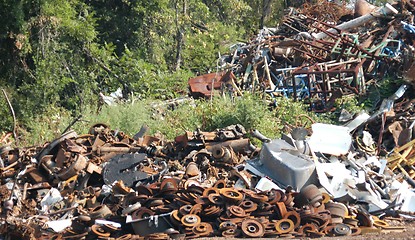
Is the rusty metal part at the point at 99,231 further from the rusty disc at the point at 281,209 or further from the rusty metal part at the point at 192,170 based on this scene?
the rusty disc at the point at 281,209

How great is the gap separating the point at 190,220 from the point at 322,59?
822 centimetres

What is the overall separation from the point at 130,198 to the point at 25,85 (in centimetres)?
999

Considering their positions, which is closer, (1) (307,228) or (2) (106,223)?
(1) (307,228)

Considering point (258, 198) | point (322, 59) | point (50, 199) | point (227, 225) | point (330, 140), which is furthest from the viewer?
point (322, 59)

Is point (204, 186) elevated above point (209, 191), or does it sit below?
below

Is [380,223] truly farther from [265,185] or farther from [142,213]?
[142,213]

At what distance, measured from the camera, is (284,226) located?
7.91 meters

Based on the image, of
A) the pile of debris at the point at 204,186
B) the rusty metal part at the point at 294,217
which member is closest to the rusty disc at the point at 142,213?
the pile of debris at the point at 204,186

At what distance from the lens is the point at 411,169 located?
11195 mm

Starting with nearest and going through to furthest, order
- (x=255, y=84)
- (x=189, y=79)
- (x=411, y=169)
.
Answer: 1. (x=411, y=169)
2. (x=255, y=84)
3. (x=189, y=79)

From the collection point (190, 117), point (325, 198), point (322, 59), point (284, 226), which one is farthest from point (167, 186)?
point (322, 59)

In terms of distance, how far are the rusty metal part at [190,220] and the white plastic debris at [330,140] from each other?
3.04 m

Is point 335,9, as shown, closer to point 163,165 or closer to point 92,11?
point 92,11

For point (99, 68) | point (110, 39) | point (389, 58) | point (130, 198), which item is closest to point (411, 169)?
point (389, 58)
